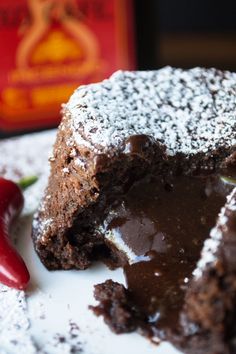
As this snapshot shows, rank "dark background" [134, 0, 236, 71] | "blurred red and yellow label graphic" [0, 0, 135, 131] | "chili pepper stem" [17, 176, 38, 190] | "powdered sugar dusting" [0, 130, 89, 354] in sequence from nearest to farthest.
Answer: "powdered sugar dusting" [0, 130, 89, 354] → "chili pepper stem" [17, 176, 38, 190] → "blurred red and yellow label graphic" [0, 0, 135, 131] → "dark background" [134, 0, 236, 71]

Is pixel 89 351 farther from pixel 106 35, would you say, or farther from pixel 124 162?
pixel 106 35

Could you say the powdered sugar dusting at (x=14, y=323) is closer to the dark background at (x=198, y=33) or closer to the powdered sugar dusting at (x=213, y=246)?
the powdered sugar dusting at (x=213, y=246)

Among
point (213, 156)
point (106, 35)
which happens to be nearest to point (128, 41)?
point (106, 35)

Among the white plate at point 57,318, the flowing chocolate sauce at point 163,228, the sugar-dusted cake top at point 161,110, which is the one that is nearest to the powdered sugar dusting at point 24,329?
the white plate at point 57,318

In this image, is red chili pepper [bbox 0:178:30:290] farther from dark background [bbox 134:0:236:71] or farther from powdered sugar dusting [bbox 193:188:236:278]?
dark background [bbox 134:0:236:71]

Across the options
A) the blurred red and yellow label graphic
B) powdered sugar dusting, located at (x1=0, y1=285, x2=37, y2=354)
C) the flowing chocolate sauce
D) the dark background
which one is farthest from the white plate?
the dark background

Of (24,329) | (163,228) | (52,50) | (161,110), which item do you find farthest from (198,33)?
(24,329)

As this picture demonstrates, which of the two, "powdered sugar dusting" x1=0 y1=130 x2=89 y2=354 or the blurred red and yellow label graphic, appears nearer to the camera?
"powdered sugar dusting" x1=0 y1=130 x2=89 y2=354

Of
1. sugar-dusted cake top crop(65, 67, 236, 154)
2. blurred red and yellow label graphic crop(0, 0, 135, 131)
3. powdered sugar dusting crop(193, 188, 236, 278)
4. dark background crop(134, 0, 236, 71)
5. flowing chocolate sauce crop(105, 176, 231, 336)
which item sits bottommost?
dark background crop(134, 0, 236, 71)
